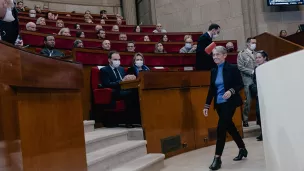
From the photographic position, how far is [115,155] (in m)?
2.64

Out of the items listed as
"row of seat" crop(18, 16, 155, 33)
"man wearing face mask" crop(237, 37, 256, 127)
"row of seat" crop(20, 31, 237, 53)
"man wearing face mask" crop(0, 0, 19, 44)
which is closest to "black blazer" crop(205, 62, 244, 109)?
"man wearing face mask" crop(237, 37, 256, 127)

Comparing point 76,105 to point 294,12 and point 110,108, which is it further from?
point 294,12

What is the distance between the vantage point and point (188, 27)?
314 inches

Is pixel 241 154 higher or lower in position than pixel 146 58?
lower

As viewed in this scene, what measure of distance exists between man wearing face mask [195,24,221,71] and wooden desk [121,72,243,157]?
6.1 inches

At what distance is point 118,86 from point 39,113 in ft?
6.28

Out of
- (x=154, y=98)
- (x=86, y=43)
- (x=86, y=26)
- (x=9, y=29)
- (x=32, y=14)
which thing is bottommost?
(x=154, y=98)

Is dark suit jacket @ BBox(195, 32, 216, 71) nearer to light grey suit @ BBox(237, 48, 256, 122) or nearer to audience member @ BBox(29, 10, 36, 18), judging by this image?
light grey suit @ BBox(237, 48, 256, 122)

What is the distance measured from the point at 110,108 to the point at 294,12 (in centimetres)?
513

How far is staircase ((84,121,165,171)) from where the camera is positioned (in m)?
2.50

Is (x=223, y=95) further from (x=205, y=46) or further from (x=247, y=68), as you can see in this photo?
(x=247, y=68)

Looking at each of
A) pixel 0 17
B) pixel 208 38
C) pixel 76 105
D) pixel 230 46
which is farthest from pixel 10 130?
pixel 230 46

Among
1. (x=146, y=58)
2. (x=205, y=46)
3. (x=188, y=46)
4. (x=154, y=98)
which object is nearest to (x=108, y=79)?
(x=154, y=98)

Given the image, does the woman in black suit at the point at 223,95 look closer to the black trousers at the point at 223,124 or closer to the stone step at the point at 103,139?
the black trousers at the point at 223,124
